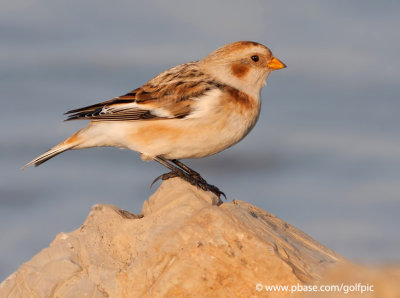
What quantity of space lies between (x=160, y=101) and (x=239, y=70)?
77 centimetres

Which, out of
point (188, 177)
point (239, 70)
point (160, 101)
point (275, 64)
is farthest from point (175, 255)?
point (275, 64)

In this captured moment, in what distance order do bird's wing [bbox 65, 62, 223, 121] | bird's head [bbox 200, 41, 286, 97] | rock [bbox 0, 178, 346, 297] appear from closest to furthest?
rock [bbox 0, 178, 346, 297] < bird's wing [bbox 65, 62, 223, 121] < bird's head [bbox 200, 41, 286, 97]

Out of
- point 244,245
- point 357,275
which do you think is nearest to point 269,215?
point 244,245

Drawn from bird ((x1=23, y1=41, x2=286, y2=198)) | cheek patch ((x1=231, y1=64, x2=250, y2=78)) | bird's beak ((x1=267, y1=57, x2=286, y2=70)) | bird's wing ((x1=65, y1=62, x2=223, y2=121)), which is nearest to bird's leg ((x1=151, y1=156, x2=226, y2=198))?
bird ((x1=23, y1=41, x2=286, y2=198))

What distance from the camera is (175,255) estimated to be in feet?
15.5

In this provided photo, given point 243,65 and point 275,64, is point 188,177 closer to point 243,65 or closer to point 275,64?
point 243,65

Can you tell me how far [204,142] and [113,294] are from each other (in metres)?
2.14

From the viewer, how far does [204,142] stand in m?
6.77

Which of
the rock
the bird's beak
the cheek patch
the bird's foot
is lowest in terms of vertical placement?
the rock

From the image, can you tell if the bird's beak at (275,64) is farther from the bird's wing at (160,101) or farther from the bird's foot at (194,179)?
the bird's foot at (194,179)

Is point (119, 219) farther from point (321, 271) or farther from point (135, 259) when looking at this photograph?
point (321, 271)

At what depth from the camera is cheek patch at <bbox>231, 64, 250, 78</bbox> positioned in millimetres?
7219

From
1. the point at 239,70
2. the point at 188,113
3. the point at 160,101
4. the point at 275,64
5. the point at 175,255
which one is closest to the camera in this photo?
the point at 175,255

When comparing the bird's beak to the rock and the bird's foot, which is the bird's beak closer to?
the bird's foot
